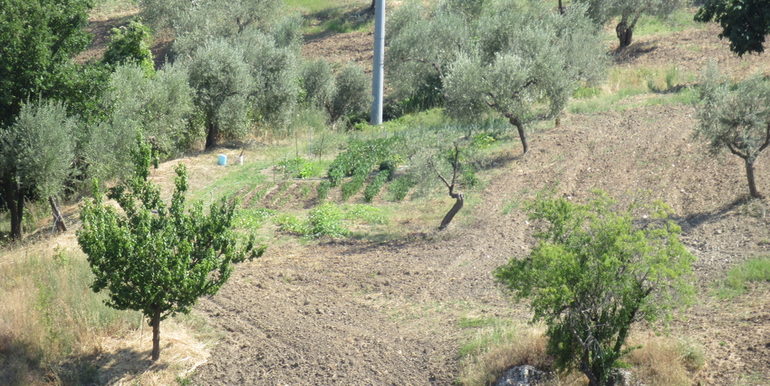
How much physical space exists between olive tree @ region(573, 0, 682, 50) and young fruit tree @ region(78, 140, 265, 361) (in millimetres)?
26212

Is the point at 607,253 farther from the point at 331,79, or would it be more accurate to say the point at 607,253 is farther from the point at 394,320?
the point at 331,79

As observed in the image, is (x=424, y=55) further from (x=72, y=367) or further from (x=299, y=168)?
(x=72, y=367)

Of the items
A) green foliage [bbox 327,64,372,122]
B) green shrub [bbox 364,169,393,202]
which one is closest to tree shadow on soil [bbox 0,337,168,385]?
green shrub [bbox 364,169,393,202]

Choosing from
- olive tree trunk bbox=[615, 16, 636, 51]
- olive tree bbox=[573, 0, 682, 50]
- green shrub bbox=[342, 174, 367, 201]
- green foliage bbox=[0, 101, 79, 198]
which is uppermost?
olive tree bbox=[573, 0, 682, 50]

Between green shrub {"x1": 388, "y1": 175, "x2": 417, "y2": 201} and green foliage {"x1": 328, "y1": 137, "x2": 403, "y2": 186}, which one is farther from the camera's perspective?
green foliage {"x1": 328, "y1": 137, "x2": 403, "y2": 186}

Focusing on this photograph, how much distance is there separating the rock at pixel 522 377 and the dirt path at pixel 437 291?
89cm

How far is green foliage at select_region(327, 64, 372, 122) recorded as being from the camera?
32.5 meters

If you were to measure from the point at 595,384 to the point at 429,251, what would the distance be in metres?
6.35

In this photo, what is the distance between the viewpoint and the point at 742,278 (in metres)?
12.8

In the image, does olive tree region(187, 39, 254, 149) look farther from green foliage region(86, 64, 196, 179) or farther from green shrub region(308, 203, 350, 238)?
green shrub region(308, 203, 350, 238)

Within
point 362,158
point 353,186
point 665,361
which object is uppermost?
point 362,158

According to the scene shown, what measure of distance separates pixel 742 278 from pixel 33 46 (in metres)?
17.4

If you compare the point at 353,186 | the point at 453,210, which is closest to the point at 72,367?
the point at 453,210

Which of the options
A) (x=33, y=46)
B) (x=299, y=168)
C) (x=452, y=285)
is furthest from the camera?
(x=299, y=168)
